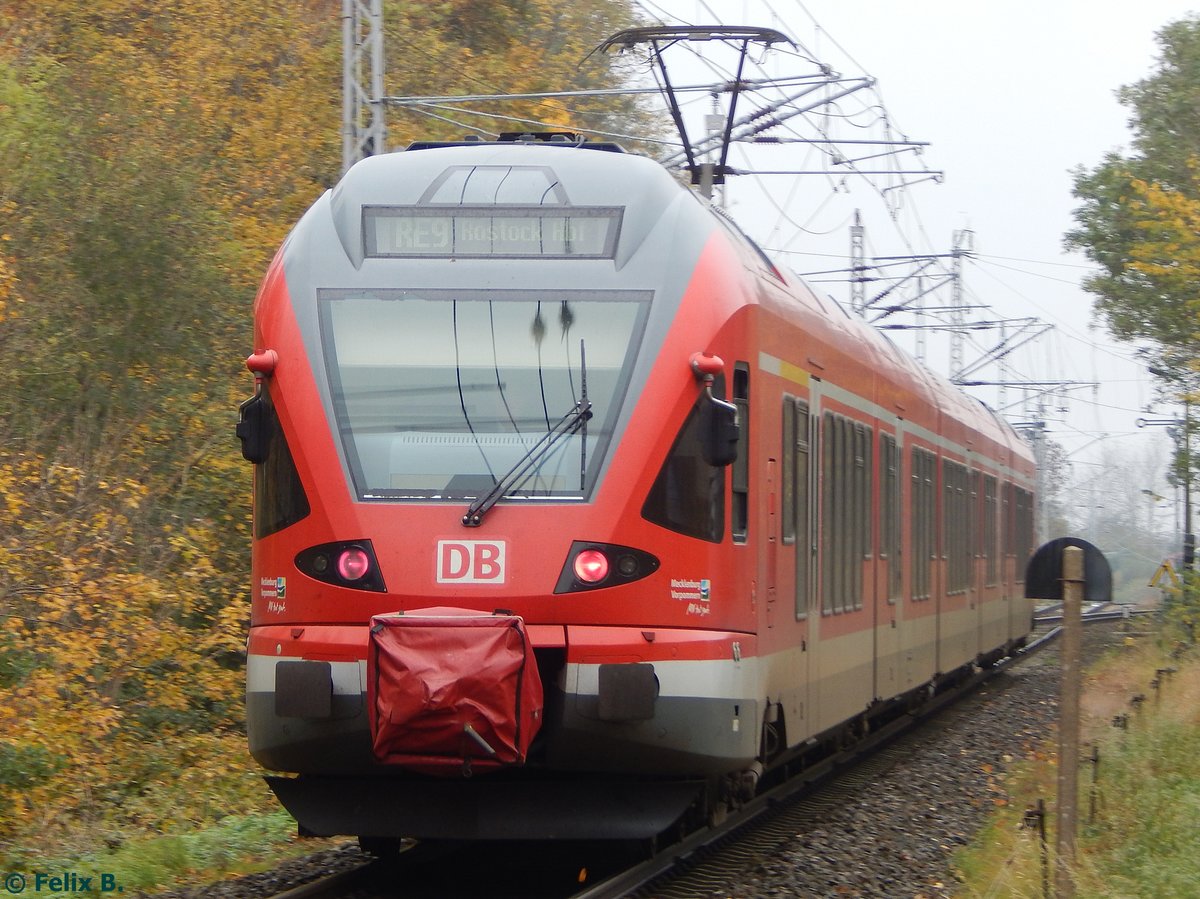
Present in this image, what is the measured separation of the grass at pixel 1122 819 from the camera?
312 inches

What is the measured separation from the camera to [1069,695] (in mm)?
7566

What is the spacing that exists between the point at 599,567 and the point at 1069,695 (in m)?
2.08

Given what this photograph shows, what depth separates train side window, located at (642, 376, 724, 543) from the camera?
27.2 feet

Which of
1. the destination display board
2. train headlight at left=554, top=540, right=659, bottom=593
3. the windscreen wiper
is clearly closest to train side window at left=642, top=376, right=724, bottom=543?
train headlight at left=554, top=540, right=659, bottom=593

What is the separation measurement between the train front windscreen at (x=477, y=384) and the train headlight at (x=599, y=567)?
0.25 meters

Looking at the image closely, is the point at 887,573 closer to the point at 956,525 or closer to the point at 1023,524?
the point at 956,525

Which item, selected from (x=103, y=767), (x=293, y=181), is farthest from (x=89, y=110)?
(x=103, y=767)

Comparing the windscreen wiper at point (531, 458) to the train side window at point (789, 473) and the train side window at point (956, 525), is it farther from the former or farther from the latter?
the train side window at point (956, 525)

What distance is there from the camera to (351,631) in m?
8.12

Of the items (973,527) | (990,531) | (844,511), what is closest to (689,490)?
(844,511)

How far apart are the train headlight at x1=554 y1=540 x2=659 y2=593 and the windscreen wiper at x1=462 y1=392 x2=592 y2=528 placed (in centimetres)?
41

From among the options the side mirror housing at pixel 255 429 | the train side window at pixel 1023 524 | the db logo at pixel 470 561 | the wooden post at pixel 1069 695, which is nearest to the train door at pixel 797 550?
the db logo at pixel 470 561

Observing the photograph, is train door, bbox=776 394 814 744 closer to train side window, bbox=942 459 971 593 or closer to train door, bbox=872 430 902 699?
train door, bbox=872 430 902 699

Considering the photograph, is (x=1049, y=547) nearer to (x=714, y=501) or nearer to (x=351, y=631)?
(x=714, y=501)
